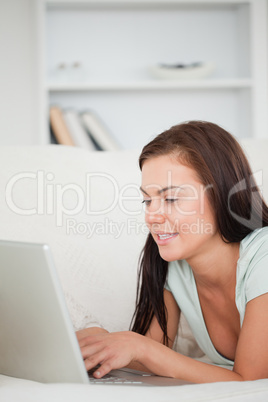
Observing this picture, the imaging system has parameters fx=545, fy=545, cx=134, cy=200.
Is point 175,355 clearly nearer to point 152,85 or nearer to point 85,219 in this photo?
point 85,219

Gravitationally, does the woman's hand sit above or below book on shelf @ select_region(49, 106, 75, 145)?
below

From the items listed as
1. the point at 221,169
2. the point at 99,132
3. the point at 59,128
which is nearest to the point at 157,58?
the point at 99,132

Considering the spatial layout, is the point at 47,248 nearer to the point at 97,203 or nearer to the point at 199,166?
the point at 199,166

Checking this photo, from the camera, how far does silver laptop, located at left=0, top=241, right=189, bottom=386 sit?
729 mm

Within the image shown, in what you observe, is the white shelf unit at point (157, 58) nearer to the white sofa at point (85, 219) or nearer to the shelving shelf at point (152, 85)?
the shelving shelf at point (152, 85)

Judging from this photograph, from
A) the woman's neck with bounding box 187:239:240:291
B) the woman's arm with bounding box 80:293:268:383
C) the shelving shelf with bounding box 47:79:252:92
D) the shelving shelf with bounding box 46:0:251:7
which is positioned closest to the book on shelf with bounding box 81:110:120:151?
the shelving shelf with bounding box 47:79:252:92

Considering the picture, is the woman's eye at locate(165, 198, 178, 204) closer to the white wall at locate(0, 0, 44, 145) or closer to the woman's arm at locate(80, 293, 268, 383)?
the woman's arm at locate(80, 293, 268, 383)

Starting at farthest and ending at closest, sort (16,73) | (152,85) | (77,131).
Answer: (16,73) < (152,85) < (77,131)

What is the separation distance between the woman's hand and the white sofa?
1.16 feet

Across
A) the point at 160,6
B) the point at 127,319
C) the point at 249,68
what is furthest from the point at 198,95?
the point at 127,319

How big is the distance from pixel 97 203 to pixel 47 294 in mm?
677

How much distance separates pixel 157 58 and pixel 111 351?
82.8 inches

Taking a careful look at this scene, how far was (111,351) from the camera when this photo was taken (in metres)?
0.91

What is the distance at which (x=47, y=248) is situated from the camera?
0.70m
